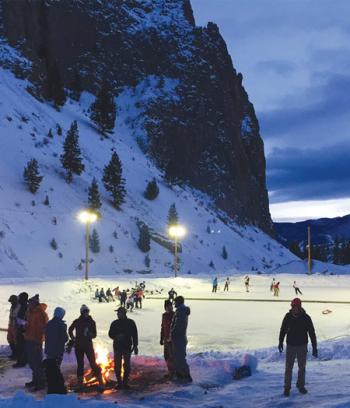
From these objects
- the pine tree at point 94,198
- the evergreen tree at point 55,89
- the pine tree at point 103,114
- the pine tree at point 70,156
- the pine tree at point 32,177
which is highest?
the evergreen tree at point 55,89

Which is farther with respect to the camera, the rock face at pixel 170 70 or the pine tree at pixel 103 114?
the rock face at pixel 170 70

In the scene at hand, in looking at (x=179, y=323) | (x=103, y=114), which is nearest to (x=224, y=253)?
(x=103, y=114)

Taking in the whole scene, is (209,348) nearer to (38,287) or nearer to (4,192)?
(38,287)

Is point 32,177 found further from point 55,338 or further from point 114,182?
point 55,338

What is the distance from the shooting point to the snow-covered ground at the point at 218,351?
1011 cm

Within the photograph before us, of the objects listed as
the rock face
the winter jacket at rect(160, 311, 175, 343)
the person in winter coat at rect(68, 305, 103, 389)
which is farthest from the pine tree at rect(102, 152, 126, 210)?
the person in winter coat at rect(68, 305, 103, 389)

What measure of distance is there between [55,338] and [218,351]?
7.24 meters

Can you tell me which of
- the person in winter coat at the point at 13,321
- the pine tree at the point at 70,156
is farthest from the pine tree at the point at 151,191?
the person in winter coat at the point at 13,321

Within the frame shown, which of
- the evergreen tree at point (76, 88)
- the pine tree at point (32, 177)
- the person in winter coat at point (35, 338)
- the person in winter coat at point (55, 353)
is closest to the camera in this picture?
the person in winter coat at point (55, 353)

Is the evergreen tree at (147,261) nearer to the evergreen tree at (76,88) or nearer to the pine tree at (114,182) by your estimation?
the pine tree at (114,182)

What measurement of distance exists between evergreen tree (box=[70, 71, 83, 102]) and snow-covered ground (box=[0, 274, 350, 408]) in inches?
2317

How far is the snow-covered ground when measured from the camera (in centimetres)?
1011

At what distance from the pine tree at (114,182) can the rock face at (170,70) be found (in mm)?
Result: 21036

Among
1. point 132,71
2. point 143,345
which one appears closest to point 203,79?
point 132,71
